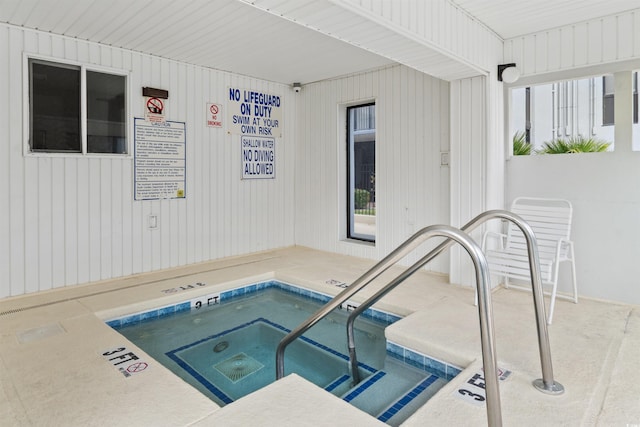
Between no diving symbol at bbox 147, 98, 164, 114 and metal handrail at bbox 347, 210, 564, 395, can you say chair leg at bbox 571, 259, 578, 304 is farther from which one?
no diving symbol at bbox 147, 98, 164, 114

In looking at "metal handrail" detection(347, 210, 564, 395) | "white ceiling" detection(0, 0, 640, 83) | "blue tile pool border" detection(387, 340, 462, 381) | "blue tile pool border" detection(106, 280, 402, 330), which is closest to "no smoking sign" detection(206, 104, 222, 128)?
"white ceiling" detection(0, 0, 640, 83)

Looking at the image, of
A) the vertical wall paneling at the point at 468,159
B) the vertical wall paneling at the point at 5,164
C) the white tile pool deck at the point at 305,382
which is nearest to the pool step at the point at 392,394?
the white tile pool deck at the point at 305,382

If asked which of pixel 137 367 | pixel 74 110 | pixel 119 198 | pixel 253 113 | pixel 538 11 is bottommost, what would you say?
pixel 137 367

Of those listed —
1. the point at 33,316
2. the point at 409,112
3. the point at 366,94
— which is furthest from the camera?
the point at 366,94

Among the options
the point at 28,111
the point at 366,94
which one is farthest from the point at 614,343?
the point at 28,111

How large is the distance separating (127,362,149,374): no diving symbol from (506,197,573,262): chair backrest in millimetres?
3383

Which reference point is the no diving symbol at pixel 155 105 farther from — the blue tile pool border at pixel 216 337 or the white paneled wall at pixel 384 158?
the blue tile pool border at pixel 216 337

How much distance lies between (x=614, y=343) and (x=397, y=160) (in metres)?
3.17

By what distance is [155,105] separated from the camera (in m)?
4.90

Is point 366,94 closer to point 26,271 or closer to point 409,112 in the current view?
point 409,112

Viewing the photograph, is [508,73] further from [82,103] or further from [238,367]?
[82,103]

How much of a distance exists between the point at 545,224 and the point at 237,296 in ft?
11.1

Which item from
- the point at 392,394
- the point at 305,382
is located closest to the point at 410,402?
the point at 392,394

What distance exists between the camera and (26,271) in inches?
159
